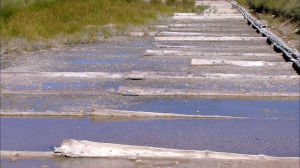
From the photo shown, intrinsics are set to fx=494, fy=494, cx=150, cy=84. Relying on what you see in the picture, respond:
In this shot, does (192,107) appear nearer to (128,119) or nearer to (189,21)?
(128,119)

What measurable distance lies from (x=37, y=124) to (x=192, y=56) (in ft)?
13.5

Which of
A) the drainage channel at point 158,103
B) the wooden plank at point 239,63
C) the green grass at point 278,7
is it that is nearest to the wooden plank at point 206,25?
the green grass at point 278,7

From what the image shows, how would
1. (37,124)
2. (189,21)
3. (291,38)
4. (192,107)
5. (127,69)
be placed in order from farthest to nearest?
(189,21) → (291,38) → (127,69) → (192,107) → (37,124)

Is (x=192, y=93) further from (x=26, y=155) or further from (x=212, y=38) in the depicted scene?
(x=212, y=38)

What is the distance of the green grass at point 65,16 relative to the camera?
34.8 feet

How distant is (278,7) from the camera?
1585 cm

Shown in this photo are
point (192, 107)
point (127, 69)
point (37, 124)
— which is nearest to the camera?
point (37, 124)

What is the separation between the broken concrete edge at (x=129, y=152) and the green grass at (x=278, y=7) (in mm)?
9462

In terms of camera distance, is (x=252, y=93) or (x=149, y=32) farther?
(x=149, y=32)

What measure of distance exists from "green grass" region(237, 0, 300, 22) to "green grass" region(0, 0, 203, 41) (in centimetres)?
334

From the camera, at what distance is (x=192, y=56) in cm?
857

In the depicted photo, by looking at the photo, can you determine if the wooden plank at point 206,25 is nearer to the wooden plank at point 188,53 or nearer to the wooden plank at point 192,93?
the wooden plank at point 188,53

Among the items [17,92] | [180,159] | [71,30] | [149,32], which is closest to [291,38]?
[149,32]

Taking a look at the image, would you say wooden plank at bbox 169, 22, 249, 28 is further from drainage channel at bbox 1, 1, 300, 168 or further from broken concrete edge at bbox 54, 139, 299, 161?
broken concrete edge at bbox 54, 139, 299, 161
